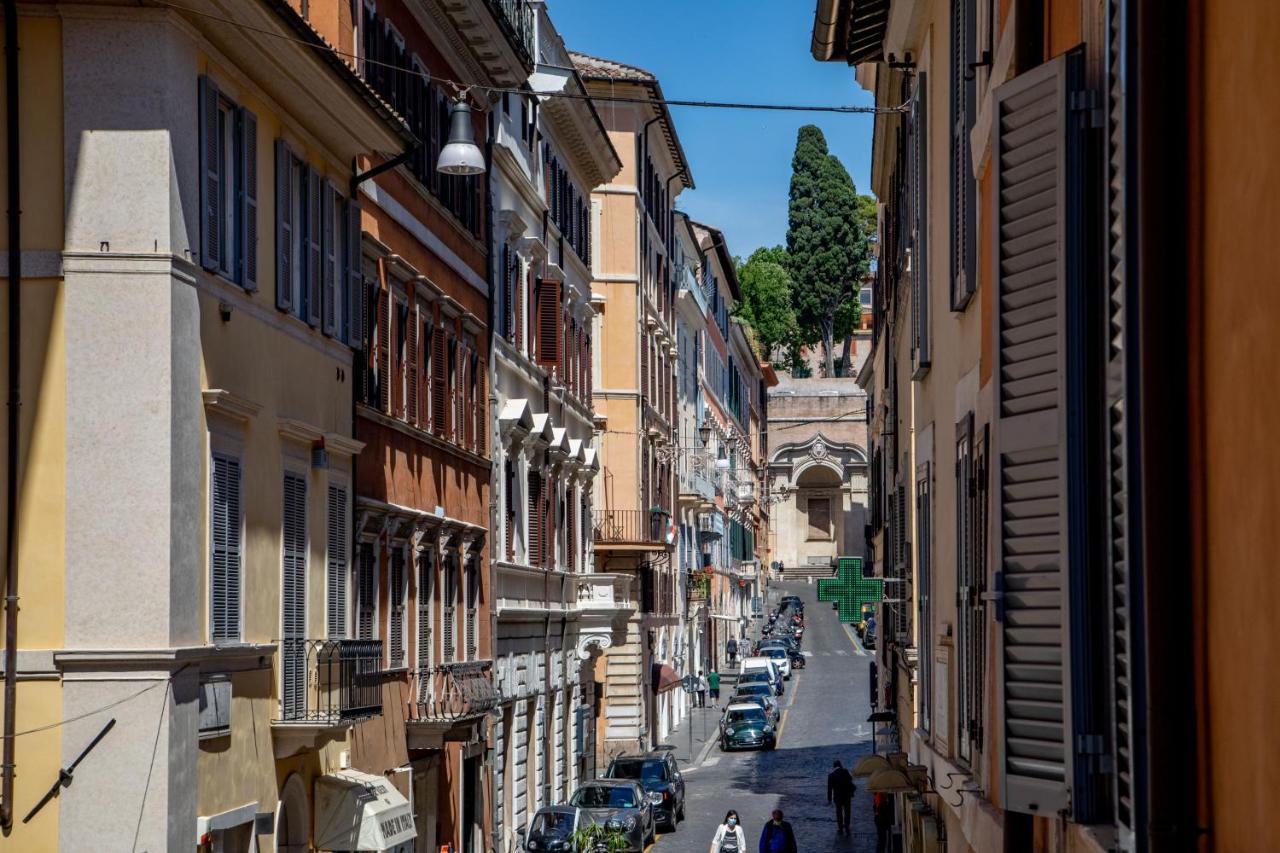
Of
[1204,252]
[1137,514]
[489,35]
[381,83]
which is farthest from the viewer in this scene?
[489,35]

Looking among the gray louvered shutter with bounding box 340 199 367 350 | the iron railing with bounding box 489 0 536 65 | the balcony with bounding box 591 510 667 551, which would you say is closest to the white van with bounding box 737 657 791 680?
the balcony with bounding box 591 510 667 551

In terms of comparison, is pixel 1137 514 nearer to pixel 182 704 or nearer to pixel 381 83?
pixel 182 704

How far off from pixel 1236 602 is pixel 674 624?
194ft

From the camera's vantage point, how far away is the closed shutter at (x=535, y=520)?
36.3 m

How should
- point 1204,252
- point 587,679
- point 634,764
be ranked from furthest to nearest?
point 587,679, point 634,764, point 1204,252

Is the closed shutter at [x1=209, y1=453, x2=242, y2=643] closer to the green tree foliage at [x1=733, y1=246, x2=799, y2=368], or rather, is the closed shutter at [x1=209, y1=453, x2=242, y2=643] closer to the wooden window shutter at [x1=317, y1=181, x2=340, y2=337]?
the wooden window shutter at [x1=317, y1=181, x2=340, y2=337]

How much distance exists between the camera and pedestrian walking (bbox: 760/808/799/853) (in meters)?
29.6

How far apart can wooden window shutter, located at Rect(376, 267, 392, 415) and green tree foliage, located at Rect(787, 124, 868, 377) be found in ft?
331

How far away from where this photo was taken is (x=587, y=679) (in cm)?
4488

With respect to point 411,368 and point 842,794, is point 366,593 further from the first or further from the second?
point 842,794

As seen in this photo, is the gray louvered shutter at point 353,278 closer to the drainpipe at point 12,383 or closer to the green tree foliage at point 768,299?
the drainpipe at point 12,383

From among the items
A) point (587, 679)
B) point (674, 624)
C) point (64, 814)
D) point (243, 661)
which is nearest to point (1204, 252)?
point (64, 814)

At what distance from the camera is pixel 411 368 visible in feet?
86.8

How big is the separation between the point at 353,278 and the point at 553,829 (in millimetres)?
12090
